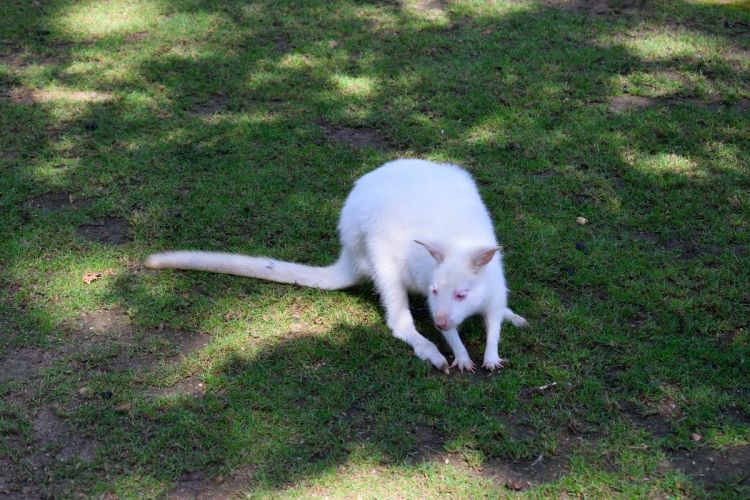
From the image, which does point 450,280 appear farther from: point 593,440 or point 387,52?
point 387,52

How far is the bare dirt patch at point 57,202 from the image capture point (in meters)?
4.89

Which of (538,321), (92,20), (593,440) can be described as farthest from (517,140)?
(92,20)

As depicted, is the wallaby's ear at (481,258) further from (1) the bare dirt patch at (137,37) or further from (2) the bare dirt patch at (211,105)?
(1) the bare dirt patch at (137,37)

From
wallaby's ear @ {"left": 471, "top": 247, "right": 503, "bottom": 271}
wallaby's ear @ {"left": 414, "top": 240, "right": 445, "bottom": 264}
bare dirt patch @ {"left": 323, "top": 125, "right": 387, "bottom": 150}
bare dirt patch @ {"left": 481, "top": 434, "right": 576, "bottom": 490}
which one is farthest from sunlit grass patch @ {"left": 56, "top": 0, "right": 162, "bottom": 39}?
bare dirt patch @ {"left": 481, "top": 434, "right": 576, "bottom": 490}

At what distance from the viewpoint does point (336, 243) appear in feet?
15.0

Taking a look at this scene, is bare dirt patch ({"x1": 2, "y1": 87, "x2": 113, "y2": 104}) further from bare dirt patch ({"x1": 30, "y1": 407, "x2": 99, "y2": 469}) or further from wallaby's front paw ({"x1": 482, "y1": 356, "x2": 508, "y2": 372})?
wallaby's front paw ({"x1": 482, "y1": 356, "x2": 508, "y2": 372})

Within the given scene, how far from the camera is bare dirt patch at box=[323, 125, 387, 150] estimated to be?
5531 millimetres

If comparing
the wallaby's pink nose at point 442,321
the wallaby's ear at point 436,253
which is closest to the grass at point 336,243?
the wallaby's pink nose at point 442,321

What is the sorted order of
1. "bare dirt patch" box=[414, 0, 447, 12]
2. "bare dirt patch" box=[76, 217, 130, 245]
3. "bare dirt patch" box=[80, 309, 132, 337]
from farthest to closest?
1. "bare dirt patch" box=[414, 0, 447, 12]
2. "bare dirt patch" box=[76, 217, 130, 245]
3. "bare dirt patch" box=[80, 309, 132, 337]

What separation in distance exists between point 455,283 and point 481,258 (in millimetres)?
153

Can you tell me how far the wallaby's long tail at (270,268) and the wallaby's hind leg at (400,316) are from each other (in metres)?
0.27

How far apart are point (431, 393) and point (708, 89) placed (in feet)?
12.4

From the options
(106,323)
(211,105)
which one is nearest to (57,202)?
(106,323)

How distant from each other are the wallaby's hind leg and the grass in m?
0.06
